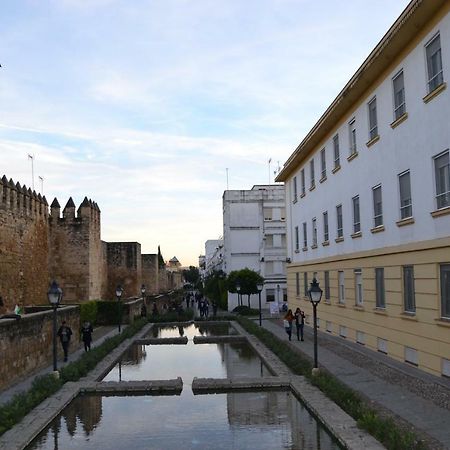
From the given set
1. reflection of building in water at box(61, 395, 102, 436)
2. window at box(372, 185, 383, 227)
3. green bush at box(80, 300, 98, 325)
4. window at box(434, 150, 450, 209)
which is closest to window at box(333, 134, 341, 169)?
window at box(372, 185, 383, 227)

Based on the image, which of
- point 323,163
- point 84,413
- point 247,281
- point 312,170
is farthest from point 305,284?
point 84,413

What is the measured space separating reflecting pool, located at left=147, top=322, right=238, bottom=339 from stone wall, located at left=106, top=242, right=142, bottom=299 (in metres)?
10.9

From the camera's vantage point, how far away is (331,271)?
24.6 meters

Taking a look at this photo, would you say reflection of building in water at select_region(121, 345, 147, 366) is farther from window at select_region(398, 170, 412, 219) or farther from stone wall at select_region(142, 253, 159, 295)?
stone wall at select_region(142, 253, 159, 295)

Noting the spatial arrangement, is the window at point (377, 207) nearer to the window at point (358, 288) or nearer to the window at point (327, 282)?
the window at point (358, 288)

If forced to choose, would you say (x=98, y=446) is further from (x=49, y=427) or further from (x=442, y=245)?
(x=442, y=245)

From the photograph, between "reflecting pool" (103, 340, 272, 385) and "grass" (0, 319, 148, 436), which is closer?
"grass" (0, 319, 148, 436)

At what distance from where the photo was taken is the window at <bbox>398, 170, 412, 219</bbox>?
16172mm

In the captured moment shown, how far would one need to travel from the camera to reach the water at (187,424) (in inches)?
365

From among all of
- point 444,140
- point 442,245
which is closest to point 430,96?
point 444,140

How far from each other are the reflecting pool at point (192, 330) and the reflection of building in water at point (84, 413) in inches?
592

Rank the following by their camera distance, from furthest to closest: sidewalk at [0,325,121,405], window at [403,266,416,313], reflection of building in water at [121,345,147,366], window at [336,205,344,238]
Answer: window at [336,205,344,238] < reflection of building in water at [121,345,147,366] < window at [403,266,416,313] < sidewalk at [0,325,121,405]

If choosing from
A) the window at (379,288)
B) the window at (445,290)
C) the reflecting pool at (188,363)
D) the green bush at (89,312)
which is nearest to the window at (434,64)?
the window at (445,290)

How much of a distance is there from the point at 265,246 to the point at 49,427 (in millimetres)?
41992
